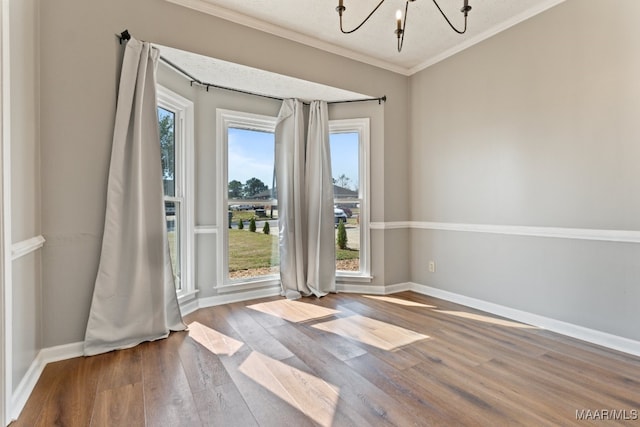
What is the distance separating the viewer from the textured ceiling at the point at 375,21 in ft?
8.66

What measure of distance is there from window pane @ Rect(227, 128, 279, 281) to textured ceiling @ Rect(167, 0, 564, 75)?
1.16m

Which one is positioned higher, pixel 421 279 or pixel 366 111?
pixel 366 111

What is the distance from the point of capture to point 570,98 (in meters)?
2.51

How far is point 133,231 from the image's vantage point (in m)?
2.33

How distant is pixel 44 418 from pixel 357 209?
3156 mm

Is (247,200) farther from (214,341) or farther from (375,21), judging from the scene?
(375,21)

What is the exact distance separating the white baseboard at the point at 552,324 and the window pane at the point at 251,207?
2.04 m

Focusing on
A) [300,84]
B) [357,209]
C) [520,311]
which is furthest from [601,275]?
[300,84]

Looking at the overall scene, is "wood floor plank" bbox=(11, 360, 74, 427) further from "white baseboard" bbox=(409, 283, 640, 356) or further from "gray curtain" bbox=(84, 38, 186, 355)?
"white baseboard" bbox=(409, 283, 640, 356)

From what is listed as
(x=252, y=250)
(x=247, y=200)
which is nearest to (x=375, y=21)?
(x=247, y=200)

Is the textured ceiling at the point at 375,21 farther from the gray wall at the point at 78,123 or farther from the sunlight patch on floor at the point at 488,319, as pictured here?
the sunlight patch on floor at the point at 488,319

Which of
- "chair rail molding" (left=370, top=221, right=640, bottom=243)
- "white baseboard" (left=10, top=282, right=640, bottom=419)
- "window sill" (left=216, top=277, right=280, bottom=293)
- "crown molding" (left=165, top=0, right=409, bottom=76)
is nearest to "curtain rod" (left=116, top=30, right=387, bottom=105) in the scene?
"crown molding" (left=165, top=0, right=409, bottom=76)

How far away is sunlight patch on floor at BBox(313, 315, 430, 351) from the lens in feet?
7.88

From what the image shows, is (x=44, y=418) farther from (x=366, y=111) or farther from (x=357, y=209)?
(x=366, y=111)
